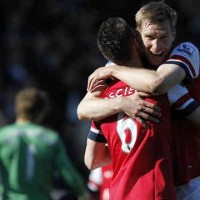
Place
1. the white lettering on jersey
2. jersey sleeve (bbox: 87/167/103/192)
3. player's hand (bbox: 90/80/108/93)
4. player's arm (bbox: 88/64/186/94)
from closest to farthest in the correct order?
player's arm (bbox: 88/64/186/94) < the white lettering on jersey < player's hand (bbox: 90/80/108/93) < jersey sleeve (bbox: 87/167/103/192)

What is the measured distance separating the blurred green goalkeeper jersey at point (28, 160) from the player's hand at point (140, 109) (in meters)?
2.57

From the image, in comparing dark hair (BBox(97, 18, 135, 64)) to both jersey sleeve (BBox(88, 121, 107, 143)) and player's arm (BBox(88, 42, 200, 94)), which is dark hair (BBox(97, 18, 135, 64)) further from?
jersey sleeve (BBox(88, 121, 107, 143))

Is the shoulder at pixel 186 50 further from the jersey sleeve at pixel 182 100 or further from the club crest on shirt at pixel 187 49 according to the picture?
the jersey sleeve at pixel 182 100

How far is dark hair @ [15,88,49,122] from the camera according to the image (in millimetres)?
7270

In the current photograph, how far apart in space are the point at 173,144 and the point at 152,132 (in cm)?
16

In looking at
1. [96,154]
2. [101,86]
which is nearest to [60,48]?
[96,154]

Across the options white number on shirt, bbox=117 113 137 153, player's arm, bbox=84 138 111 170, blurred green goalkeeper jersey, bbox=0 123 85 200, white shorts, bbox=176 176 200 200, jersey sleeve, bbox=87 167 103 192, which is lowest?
jersey sleeve, bbox=87 167 103 192

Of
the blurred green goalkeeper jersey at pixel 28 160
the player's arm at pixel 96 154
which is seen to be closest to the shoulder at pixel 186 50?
the player's arm at pixel 96 154

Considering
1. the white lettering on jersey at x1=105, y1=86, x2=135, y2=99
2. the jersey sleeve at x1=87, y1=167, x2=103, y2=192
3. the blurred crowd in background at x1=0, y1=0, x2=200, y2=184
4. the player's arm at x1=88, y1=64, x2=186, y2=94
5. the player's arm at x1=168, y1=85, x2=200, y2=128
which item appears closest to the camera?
the player's arm at x1=88, y1=64, x2=186, y2=94

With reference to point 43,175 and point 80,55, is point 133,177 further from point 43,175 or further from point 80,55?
point 80,55

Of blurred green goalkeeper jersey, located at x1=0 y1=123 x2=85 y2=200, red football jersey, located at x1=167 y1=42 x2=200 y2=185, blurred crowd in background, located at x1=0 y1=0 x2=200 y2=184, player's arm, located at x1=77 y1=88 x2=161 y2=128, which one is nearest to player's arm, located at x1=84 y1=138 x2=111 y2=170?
player's arm, located at x1=77 y1=88 x2=161 y2=128

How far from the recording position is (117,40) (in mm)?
4535

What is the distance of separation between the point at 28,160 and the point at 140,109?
2.81 m

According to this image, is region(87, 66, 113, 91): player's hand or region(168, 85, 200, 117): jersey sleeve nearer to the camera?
region(168, 85, 200, 117): jersey sleeve
